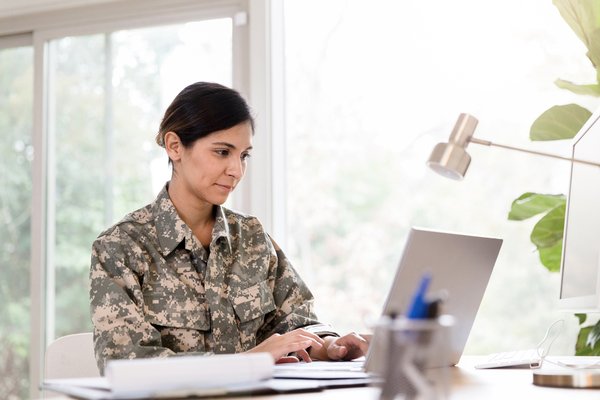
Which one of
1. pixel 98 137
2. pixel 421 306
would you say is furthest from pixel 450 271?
pixel 98 137

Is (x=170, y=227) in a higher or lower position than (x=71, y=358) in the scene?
higher

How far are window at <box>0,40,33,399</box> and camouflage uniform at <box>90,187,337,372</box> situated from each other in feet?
6.22

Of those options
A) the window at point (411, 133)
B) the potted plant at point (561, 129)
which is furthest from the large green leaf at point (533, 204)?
the window at point (411, 133)

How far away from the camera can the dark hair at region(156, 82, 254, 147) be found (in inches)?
78.7

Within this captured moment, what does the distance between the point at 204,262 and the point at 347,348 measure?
41 centimetres

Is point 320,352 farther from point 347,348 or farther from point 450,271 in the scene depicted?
point 450,271

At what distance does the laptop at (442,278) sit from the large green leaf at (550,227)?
706 millimetres

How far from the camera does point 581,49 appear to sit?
22.4 ft

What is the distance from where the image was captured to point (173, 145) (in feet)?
6.76

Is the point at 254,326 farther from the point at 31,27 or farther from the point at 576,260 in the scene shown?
the point at 31,27

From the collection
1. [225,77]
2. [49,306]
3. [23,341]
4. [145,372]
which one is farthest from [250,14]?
[145,372]

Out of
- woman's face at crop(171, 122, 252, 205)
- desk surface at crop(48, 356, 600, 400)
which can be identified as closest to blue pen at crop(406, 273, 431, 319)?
desk surface at crop(48, 356, 600, 400)

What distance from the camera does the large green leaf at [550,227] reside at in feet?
7.51

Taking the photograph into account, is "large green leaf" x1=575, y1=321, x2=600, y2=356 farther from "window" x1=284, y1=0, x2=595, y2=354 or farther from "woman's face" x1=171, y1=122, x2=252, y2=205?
"window" x1=284, y1=0, x2=595, y2=354
